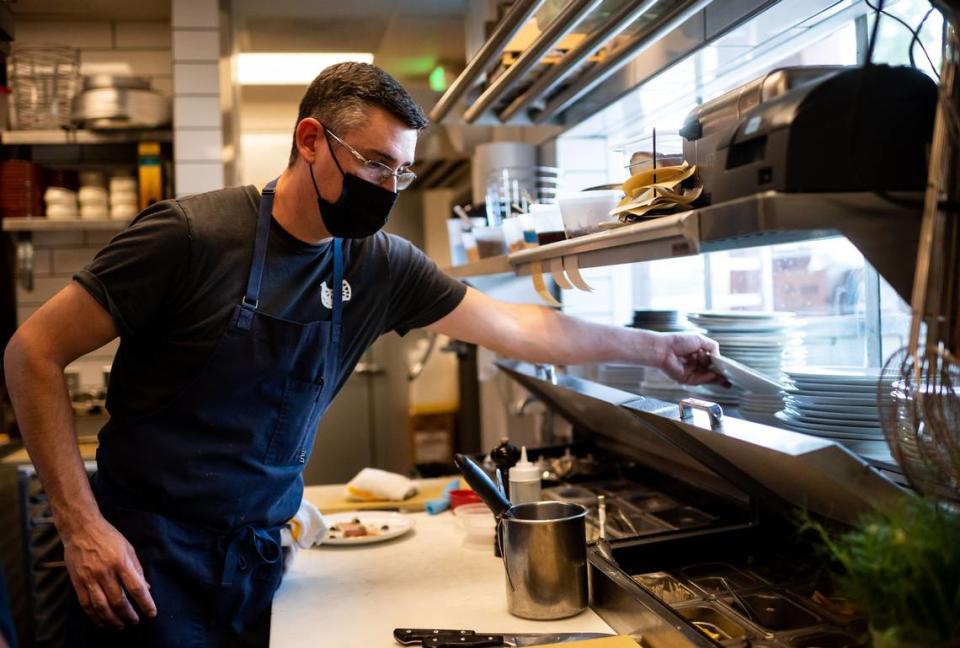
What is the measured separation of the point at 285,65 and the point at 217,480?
3.63m

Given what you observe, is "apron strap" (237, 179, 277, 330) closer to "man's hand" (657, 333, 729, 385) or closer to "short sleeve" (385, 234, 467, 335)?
"short sleeve" (385, 234, 467, 335)

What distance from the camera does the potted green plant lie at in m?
0.82

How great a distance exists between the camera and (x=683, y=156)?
4.38ft

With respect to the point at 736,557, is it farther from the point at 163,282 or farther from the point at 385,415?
the point at 385,415

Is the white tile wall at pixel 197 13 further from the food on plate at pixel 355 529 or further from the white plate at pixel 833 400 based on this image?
the white plate at pixel 833 400

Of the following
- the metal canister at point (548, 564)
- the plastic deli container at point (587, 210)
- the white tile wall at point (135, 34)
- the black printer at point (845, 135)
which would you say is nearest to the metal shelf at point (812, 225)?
the black printer at point (845, 135)

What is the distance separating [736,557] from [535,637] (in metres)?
0.46

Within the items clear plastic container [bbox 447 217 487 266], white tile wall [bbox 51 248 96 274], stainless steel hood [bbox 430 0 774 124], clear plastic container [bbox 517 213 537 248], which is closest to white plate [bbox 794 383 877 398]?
stainless steel hood [bbox 430 0 774 124]

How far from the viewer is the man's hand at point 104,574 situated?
1.57m

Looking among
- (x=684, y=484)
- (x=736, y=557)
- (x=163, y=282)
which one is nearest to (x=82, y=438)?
(x=163, y=282)

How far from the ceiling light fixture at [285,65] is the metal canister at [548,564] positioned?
11.8ft

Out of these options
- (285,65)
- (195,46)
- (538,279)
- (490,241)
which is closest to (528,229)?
(538,279)

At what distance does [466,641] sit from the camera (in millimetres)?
1415

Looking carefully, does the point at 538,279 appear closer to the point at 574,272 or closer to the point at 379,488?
the point at 574,272
